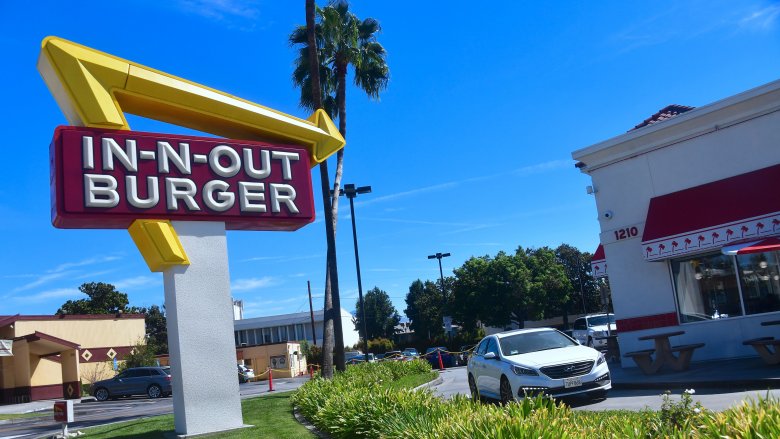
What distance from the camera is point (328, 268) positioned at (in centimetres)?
2222

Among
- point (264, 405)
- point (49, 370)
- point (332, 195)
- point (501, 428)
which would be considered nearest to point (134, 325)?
point (49, 370)

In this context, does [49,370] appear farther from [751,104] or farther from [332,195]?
[751,104]

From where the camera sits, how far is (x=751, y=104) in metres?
15.8

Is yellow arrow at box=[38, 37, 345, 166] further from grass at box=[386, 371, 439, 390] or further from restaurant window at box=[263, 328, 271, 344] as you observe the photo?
restaurant window at box=[263, 328, 271, 344]

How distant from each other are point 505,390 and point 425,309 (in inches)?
2502

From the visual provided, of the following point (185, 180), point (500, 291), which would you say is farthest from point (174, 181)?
point (500, 291)

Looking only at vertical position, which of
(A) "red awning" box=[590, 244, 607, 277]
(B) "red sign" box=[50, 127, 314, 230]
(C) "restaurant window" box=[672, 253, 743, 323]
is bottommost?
(C) "restaurant window" box=[672, 253, 743, 323]

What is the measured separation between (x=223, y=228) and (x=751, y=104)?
12.3m

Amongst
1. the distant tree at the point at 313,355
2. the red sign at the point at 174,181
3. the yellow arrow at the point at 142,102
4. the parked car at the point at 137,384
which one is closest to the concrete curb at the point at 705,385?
the red sign at the point at 174,181

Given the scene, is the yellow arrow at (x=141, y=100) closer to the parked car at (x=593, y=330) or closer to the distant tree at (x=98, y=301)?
the parked car at (x=593, y=330)

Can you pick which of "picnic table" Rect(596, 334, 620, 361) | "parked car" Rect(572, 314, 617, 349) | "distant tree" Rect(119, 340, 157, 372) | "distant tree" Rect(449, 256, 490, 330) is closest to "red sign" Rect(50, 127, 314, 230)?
"picnic table" Rect(596, 334, 620, 361)

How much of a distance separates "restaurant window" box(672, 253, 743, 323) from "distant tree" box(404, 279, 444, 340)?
5548 centimetres

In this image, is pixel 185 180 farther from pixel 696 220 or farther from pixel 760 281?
pixel 760 281

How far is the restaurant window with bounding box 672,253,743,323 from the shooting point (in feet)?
54.1
